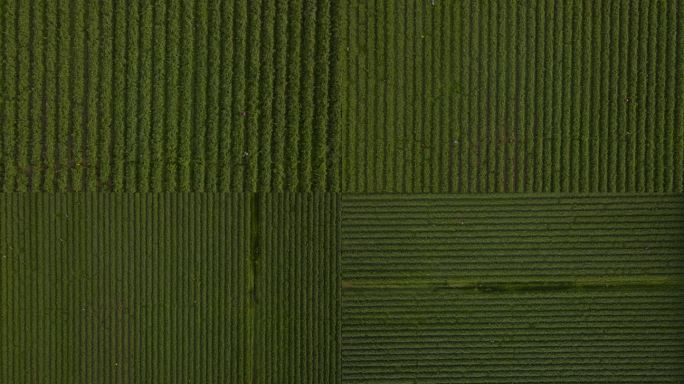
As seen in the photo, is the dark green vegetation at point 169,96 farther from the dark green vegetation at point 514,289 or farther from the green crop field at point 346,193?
the dark green vegetation at point 514,289

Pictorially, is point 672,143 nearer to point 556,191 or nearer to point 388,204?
point 556,191

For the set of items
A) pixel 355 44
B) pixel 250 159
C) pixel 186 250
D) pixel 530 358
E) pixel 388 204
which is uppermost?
pixel 355 44

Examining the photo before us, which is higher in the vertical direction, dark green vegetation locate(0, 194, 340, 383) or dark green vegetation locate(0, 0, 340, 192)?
dark green vegetation locate(0, 0, 340, 192)

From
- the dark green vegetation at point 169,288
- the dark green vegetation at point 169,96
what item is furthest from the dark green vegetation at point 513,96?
the dark green vegetation at point 169,288

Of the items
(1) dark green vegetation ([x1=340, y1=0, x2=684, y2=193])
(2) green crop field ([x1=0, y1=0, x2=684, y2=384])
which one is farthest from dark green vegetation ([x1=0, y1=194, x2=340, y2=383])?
(1) dark green vegetation ([x1=340, y1=0, x2=684, y2=193])

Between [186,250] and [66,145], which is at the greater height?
[66,145]

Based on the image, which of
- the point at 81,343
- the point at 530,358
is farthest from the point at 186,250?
the point at 530,358

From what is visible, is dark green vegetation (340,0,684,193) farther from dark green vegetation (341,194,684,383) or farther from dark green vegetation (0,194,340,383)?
dark green vegetation (0,194,340,383)
